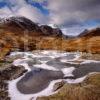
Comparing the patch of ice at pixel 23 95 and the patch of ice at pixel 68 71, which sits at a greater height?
the patch of ice at pixel 68 71

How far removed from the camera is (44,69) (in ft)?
87.8

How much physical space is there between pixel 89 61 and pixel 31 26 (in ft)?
Result: 253

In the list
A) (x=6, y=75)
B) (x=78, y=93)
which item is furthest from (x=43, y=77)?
(x=78, y=93)

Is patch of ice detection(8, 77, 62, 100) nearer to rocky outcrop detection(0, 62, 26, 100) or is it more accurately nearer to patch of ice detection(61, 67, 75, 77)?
rocky outcrop detection(0, 62, 26, 100)

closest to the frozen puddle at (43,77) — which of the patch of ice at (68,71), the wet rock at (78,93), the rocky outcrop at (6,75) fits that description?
the patch of ice at (68,71)

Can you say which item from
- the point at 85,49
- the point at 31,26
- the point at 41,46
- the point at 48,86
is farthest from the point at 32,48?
A: the point at 31,26

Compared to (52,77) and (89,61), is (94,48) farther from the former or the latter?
(52,77)

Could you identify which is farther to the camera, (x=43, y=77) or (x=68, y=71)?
(x=68, y=71)

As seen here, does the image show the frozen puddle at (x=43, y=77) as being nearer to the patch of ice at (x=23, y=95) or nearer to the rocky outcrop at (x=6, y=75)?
the patch of ice at (x=23, y=95)

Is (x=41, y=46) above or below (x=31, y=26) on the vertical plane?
below

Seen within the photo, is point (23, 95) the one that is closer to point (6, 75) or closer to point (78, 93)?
point (78, 93)

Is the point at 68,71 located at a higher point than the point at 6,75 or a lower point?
higher

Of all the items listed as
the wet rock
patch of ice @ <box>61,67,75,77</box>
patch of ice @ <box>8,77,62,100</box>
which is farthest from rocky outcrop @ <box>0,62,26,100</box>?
patch of ice @ <box>61,67,75,77</box>

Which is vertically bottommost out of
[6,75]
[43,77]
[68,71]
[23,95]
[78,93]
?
[23,95]
